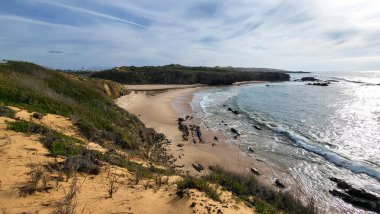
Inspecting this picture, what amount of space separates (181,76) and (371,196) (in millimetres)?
85547

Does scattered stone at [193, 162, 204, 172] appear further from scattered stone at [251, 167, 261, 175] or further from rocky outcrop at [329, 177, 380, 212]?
rocky outcrop at [329, 177, 380, 212]

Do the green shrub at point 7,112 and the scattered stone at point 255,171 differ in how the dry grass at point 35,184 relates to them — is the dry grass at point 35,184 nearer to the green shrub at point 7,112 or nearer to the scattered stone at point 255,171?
the green shrub at point 7,112

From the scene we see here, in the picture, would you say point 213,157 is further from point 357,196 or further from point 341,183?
point 357,196

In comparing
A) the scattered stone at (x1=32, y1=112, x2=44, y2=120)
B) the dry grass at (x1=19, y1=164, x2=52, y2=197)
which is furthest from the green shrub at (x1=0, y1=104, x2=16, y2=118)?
the dry grass at (x1=19, y1=164, x2=52, y2=197)

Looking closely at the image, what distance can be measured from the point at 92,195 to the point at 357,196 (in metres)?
13.4

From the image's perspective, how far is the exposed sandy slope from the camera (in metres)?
5.73

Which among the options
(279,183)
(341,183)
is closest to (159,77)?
(279,183)

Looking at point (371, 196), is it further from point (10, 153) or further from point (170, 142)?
point (10, 153)

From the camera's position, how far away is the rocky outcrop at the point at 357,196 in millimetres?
12950

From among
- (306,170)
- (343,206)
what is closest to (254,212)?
(343,206)

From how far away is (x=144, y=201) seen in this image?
662 cm

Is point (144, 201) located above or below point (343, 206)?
above

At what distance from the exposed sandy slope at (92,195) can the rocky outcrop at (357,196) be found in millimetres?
8948

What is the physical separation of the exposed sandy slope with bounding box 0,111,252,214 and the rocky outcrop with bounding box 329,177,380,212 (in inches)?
352
